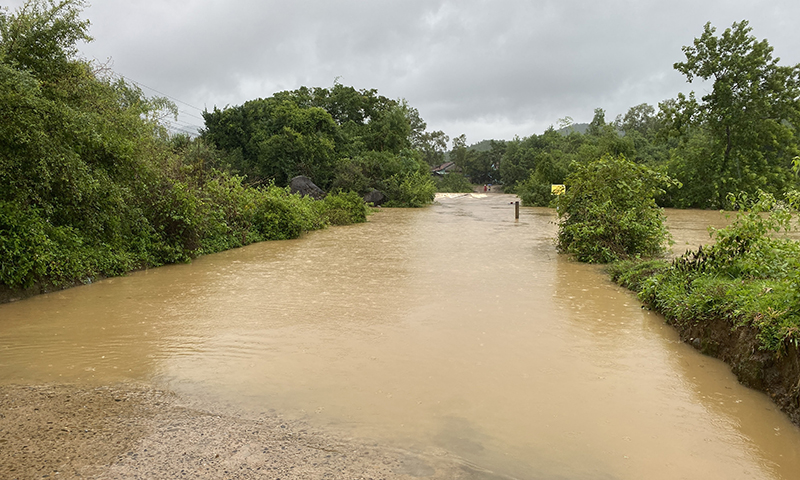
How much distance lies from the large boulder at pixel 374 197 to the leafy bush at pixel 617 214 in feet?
74.3

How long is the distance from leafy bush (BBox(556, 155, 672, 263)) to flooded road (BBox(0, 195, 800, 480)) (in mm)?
1825

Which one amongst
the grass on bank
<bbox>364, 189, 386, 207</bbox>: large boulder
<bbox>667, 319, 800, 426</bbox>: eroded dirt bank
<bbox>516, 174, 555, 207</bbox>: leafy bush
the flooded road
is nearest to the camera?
the flooded road

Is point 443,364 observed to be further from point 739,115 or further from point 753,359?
point 739,115

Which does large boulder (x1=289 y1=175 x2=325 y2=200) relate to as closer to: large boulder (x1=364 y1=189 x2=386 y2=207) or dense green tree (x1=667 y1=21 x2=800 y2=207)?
large boulder (x1=364 y1=189 x2=386 y2=207)

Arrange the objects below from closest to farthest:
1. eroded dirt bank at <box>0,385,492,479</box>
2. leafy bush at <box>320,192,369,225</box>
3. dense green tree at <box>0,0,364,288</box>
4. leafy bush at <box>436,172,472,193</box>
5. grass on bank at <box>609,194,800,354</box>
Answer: eroded dirt bank at <box>0,385,492,479</box> < grass on bank at <box>609,194,800,354</box> < dense green tree at <box>0,0,364,288</box> < leafy bush at <box>320,192,369,225</box> < leafy bush at <box>436,172,472,193</box>

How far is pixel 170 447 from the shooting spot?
12.1ft

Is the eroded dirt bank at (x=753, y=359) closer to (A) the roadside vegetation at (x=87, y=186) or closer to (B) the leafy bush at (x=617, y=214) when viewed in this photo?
(B) the leafy bush at (x=617, y=214)

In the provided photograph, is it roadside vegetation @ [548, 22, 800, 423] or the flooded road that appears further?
roadside vegetation @ [548, 22, 800, 423]

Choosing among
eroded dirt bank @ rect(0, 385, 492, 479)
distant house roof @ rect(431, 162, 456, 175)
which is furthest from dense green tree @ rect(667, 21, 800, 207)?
distant house roof @ rect(431, 162, 456, 175)

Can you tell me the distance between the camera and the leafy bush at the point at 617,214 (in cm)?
1179

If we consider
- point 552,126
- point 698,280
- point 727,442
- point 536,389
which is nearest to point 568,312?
point 698,280

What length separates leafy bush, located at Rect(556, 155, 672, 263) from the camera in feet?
38.7

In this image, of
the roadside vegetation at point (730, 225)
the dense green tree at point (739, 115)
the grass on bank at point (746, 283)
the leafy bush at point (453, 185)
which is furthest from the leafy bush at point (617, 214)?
the leafy bush at point (453, 185)

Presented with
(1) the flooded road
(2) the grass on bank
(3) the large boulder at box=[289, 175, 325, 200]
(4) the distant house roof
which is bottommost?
(1) the flooded road
